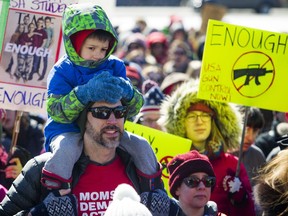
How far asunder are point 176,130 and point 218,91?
0.59 metres

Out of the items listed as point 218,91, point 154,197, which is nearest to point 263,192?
point 154,197

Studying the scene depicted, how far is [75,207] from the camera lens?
5523 mm

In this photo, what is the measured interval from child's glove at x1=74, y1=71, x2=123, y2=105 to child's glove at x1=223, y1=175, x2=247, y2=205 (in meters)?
1.89

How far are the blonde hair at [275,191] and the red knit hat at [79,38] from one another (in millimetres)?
1365

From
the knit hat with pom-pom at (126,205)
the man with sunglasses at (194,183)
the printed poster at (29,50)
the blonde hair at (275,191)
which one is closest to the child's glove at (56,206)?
the knit hat with pom-pom at (126,205)

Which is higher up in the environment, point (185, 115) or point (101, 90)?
point (101, 90)

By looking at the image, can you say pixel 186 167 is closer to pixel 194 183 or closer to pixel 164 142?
pixel 194 183

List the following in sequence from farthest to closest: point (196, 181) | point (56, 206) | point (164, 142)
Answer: point (164, 142) → point (196, 181) → point (56, 206)

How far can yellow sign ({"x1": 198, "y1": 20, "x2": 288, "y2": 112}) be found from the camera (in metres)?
7.46

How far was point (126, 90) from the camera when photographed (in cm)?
567

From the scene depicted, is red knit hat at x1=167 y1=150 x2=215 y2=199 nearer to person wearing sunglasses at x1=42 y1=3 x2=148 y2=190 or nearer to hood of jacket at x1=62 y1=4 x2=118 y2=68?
person wearing sunglasses at x1=42 y1=3 x2=148 y2=190

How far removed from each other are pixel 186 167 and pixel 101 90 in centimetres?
121

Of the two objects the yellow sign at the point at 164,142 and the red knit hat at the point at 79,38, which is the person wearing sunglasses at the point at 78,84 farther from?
the yellow sign at the point at 164,142

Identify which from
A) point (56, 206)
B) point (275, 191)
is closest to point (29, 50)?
point (56, 206)
